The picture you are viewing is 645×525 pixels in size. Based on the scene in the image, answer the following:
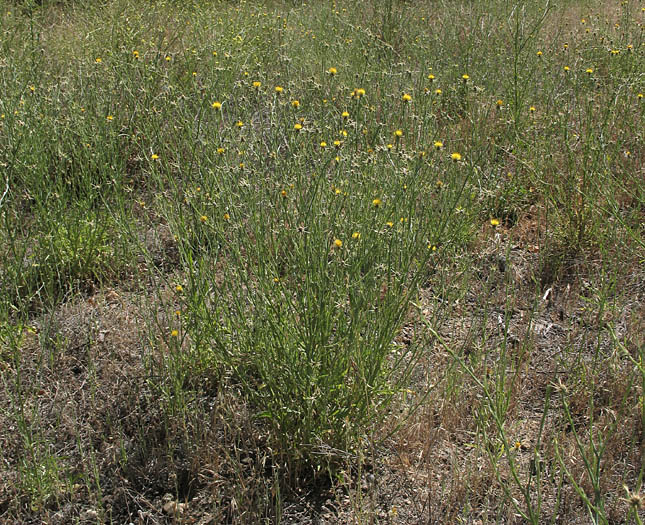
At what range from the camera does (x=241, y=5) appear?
240 inches

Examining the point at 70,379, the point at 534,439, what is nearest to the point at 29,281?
the point at 70,379

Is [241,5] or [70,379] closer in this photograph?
[70,379]

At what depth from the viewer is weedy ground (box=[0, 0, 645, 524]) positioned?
79.7 inches

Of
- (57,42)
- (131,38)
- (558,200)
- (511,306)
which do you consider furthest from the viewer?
(57,42)

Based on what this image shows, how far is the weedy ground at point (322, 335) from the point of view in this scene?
203 centimetres

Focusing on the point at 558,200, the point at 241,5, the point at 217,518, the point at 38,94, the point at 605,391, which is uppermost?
the point at 241,5

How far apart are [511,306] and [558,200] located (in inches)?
34.8

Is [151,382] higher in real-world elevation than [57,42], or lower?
lower

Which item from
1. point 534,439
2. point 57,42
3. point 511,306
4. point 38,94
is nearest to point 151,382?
point 534,439

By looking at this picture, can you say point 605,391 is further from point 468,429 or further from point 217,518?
point 217,518

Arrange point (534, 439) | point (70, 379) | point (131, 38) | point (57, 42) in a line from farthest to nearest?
point (57, 42) → point (131, 38) → point (70, 379) → point (534, 439)

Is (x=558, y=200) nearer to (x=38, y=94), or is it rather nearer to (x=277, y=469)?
(x=277, y=469)

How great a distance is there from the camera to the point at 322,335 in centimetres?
198

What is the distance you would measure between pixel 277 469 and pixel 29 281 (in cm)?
168
